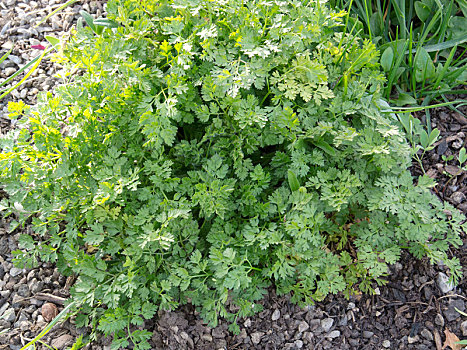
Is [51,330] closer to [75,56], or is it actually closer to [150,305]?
[150,305]

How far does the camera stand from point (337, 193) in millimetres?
2160

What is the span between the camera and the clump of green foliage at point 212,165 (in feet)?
6.93

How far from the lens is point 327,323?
248cm

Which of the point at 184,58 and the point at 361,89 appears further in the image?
the point at 361,89

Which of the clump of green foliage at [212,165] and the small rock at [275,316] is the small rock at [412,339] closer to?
the clump of green foliage at [212,165]

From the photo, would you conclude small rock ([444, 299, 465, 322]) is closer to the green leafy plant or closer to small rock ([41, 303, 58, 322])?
the green leafy plant

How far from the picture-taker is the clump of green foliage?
2.11 meters

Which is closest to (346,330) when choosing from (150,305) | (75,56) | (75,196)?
(150,305)

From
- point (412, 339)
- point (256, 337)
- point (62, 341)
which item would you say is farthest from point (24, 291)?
point (412, 339)

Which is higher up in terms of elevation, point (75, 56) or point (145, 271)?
point (75, 56)

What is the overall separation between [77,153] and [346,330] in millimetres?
1617

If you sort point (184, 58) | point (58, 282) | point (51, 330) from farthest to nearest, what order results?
1. point (58, 282)
2. point (51, 330)
3. point (184, 58)

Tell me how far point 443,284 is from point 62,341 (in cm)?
201

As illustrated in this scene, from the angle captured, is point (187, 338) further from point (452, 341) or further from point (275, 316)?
point (452, 341)
